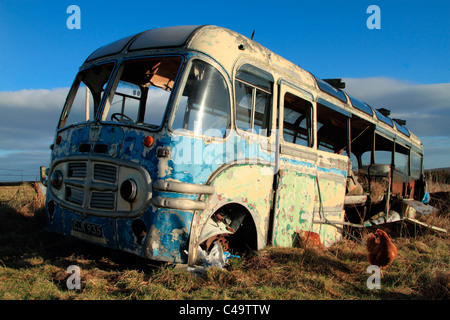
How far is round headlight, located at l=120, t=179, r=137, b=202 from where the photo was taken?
12.4 ft

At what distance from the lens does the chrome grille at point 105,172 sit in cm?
399

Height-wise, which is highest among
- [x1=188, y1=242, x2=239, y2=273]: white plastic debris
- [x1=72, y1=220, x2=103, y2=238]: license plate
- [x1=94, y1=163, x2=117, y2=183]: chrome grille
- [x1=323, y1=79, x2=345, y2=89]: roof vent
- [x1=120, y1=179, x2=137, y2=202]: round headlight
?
[x1=323, y1=79, x2=345, y2=89]: roof vent

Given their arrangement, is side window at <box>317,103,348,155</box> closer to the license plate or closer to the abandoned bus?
the abandoned bus

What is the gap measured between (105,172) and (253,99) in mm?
2019

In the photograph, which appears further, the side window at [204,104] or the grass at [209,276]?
the side window at [204,104]

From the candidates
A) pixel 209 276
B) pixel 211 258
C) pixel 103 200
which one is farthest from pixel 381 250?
pixel 103 200

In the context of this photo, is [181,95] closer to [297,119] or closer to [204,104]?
[204,104]

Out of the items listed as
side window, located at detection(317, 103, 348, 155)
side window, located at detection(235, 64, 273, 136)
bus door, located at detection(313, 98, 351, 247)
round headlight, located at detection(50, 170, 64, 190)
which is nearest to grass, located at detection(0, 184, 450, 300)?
bus door, located at detection(313, 98, 351, 247)

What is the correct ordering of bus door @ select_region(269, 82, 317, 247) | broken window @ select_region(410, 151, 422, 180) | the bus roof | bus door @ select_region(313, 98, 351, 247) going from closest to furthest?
→ 1. the bus roof
2. bus door @ select_region(269, 82, 317, 247)
3. bus door @ select_region(313, 98, 351, 247)
4. broken window @ select_region(410, 151, 422, 180)

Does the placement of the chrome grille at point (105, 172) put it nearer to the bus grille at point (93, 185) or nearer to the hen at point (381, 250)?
the bus grille at point (93, 185)

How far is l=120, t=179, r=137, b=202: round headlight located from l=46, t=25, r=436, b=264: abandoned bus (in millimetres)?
13

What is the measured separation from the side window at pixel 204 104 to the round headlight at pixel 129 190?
74cm

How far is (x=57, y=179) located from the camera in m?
4.51

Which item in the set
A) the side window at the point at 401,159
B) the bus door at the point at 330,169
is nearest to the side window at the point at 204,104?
the bus door at the point at 330,169
